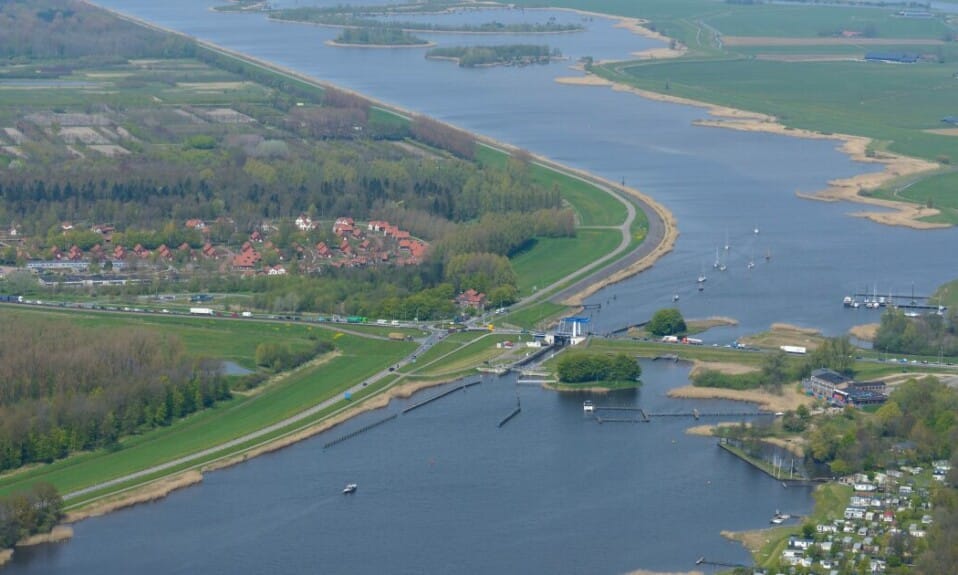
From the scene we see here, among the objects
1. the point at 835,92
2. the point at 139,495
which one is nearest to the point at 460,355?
the point at 139,495

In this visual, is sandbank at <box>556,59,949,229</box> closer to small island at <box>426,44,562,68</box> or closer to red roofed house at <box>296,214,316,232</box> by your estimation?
small island at <box>426,44,562,68</box>

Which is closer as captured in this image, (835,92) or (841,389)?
(841,389)

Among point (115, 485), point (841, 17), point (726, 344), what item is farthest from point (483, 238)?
point (841, 17)

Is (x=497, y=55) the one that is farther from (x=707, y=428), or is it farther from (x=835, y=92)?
(x=707, y=428)

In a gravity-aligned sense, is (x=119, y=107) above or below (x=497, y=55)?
above

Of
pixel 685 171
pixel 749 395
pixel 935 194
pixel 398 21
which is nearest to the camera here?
pixel 749 395

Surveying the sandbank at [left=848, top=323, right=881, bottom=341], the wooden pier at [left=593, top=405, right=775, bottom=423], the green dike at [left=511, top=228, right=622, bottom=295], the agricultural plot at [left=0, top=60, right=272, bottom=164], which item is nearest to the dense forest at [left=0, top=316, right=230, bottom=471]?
the wooden pier at [left=593, top=405, right=775, bottom=423]

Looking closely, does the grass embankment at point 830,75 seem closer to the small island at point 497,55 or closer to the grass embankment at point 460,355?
the small island at point 497,55
